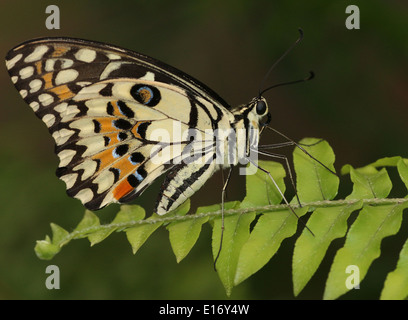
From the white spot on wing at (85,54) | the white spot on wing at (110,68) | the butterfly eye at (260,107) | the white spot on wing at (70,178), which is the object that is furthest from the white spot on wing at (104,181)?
the butterfly eye at (260,107)

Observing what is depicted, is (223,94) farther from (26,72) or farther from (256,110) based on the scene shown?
(26,72)

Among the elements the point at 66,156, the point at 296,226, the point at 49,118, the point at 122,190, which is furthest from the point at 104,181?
the point at 296,226

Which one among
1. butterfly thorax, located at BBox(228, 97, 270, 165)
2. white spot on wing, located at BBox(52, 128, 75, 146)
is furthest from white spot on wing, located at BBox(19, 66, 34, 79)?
butterfly thorax, located at BBox(228, 97, 270, 165)

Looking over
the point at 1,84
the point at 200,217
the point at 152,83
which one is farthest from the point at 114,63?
the point at 1,84

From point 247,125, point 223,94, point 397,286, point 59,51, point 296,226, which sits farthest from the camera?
point 223,94

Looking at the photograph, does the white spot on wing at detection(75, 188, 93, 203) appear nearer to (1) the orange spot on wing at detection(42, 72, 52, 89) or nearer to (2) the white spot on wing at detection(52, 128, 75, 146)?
(2) the white spot on wing at detection(52, 128, 75, 146)

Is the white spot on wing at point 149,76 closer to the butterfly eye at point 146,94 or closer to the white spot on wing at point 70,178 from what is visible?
the butterfly eye at point 146,94
